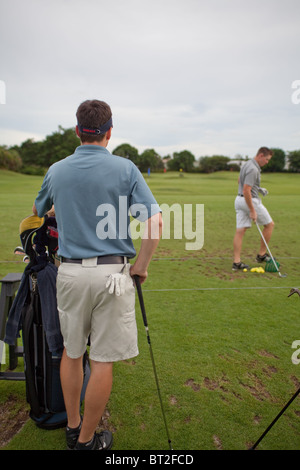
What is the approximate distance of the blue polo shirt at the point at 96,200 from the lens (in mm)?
2043

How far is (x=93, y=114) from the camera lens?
207 cm

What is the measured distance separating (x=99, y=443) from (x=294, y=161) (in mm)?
84422

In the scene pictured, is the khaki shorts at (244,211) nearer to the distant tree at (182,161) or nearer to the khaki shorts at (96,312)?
the khaki shorts at (96,312)

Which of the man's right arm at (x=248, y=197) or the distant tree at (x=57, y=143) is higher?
the distant tree at (x=57, y=143)

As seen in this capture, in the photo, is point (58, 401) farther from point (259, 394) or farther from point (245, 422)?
point (259, 394)

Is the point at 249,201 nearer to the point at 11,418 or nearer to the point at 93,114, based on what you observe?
the point at 93,114

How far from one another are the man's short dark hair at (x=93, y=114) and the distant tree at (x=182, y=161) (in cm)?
9109

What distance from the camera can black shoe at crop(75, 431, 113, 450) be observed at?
2262mm

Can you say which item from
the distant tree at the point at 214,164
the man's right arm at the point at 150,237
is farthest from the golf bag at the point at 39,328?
the distant tree at the point at 214,164

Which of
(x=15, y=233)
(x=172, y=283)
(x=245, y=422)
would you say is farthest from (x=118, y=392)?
(x=15, y=233)

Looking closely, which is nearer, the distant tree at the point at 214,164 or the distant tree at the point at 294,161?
the distant tree at the point at 294,161

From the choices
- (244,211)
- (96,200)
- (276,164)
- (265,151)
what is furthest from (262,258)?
(276,164)

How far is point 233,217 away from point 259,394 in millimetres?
11338

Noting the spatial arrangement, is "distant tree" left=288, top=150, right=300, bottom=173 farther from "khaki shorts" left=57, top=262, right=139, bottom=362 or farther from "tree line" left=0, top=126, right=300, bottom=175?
"khaki shorts" left=57, top=262, right=139, bottom=362
